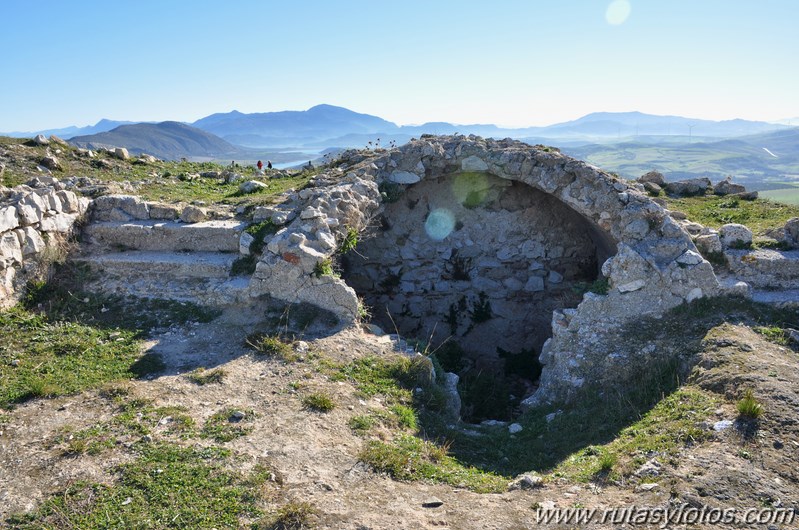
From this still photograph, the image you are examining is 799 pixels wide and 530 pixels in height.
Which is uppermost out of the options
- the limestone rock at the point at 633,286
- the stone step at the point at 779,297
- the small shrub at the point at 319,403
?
the limestone rock at the point at 633,286

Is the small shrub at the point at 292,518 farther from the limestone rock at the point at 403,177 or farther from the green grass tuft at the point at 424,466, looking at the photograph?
the limestone rock at the point at 403,177

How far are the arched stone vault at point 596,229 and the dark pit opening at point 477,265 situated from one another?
94 cm

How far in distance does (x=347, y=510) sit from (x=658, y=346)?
502 cm

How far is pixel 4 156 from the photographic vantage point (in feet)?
41.5

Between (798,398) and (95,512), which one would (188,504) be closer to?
(95,512)

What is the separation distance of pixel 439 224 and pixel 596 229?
315cm

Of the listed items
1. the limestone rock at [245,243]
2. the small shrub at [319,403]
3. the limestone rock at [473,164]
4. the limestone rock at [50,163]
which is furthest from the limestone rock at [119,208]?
the limestone rock at [473,164]

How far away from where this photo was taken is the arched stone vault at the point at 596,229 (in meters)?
8.01

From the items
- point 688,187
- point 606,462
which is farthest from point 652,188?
point 606,462

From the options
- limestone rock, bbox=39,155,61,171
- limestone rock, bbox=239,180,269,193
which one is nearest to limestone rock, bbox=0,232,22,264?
limestone rock, bbox=239,180,269,193

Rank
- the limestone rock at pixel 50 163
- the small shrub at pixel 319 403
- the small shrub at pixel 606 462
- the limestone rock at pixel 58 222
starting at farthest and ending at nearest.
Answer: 1. the limestone rock at pixel 50 163
2. the limestone rock at pixel 58 222
3. the small shrub at pixel 319 403
4. the small shrub at pixel 606 462

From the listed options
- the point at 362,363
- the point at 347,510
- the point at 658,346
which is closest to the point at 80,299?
the point at 362,363

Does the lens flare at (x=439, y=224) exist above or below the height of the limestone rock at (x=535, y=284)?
above

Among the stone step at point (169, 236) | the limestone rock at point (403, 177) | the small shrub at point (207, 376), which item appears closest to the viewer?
the small shrub at point (207, 376)
